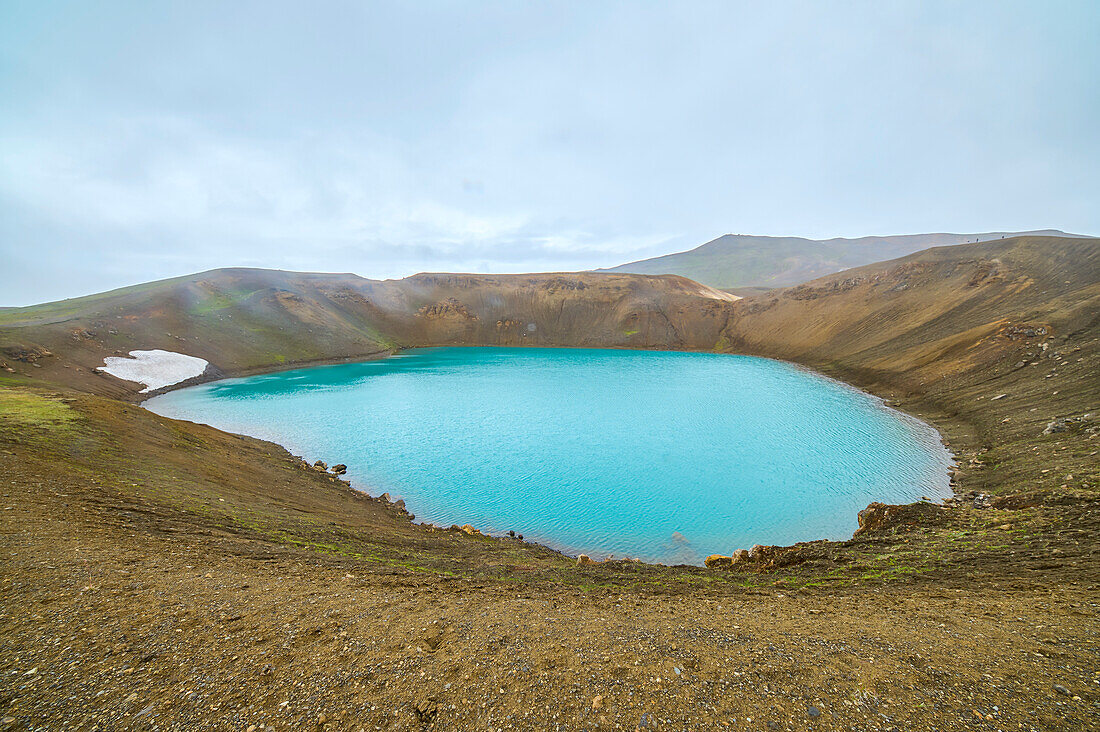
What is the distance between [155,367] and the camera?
4891 cm

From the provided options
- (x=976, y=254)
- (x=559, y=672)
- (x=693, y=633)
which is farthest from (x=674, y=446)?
(x=976, y=254)

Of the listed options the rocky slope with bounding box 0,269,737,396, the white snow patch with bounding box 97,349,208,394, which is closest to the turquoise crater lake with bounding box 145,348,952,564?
the white snow patch with bounding box 97,349,208,394

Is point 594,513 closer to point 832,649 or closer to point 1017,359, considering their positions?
point 832,649

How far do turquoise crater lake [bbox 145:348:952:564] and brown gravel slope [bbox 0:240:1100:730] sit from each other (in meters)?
3.23

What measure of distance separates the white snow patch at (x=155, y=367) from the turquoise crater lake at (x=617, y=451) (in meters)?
3.73

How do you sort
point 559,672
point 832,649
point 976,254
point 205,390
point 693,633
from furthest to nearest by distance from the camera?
point 976,254
point 205,390
point 693,633
point 832,649
point 559,672

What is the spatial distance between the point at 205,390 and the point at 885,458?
212 feet

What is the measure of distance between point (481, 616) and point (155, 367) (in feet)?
207

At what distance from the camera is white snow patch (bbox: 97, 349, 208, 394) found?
4466 cm

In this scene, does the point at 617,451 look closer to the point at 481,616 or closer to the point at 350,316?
the point at 481,616

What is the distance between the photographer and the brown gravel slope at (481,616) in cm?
482

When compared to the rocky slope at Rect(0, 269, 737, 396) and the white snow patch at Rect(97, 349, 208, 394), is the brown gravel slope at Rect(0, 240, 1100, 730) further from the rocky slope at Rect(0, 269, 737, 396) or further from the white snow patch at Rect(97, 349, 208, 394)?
the rocky slope at Rect(0, 269, 737, 396)

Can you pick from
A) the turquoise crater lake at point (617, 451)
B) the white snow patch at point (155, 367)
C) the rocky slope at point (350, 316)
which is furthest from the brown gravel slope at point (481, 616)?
the rocky slope at point (350, 316)

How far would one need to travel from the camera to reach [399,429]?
30.8m
